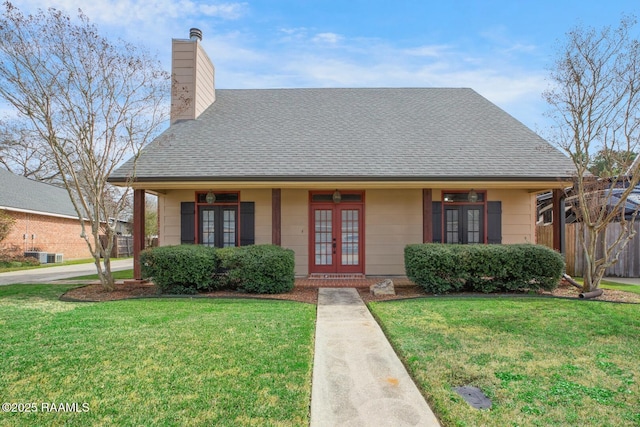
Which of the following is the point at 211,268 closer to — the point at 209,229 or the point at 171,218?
the point at 209,229

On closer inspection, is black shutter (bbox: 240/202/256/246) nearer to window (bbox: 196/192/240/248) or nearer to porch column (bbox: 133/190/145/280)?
window (bbox: 196/192/240/248)

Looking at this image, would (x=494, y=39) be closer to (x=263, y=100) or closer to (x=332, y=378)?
(x=263, y=100)

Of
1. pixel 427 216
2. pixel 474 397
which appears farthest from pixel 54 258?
pixel 474 397

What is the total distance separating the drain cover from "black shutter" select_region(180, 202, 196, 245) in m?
8.28

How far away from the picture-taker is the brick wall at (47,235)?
16.6 metres

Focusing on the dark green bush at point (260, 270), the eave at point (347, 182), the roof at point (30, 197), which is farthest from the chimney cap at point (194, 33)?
the roof at point (30, 197)

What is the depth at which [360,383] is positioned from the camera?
3207 mm

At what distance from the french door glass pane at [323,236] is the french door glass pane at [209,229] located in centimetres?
285

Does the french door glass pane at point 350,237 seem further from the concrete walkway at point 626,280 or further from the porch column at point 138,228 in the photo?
the concrete walkway at point 626,280

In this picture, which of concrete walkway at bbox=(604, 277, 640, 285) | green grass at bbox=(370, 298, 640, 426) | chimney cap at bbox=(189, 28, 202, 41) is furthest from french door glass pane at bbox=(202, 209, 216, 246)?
concrete walkway at bbox=(604, 277, 640, 285)

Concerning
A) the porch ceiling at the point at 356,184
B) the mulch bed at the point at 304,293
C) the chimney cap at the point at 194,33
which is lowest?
the mulch bed at the point at 304,293

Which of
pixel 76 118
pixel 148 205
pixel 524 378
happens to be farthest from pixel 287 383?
pixel 148 205

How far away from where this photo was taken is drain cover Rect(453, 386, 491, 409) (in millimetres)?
2797

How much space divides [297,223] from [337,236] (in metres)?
1.18
